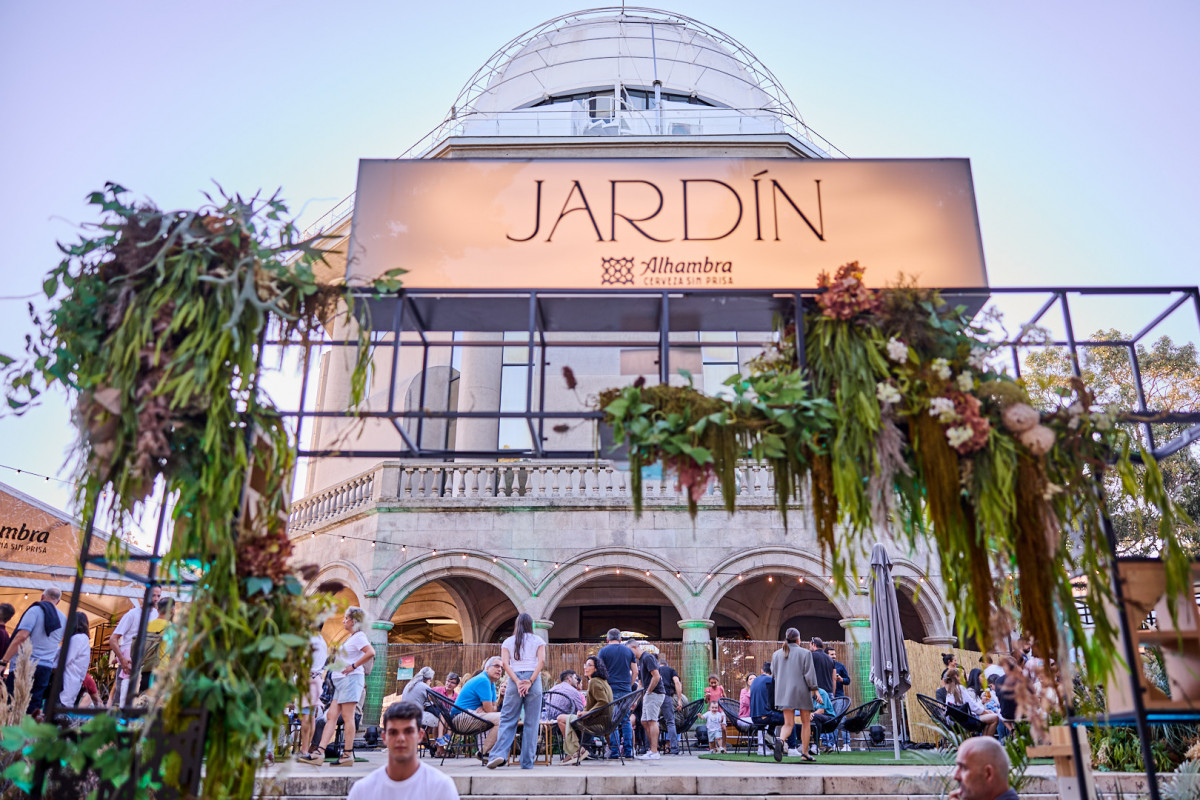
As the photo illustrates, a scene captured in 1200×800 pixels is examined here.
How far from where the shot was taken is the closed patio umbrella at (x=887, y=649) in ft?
30.6

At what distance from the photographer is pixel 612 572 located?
14422 mm

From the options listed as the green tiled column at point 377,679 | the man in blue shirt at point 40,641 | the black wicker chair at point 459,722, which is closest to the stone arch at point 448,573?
the green tiled column at point 377,679

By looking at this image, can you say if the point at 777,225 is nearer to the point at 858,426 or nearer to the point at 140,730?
the point at 858,426

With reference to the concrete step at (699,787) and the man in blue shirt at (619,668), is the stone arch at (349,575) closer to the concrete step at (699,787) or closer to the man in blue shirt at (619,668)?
the man in blue shirt at (619,668)

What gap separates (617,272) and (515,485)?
10216 mm

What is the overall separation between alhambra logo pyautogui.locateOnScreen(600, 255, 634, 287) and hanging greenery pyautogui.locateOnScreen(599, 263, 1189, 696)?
2.55 feet

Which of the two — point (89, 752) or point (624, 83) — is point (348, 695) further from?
point (624, 83)

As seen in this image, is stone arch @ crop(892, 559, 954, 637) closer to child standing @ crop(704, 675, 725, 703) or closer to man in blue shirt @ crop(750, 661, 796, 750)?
child standing @ crop(704, 675, 725, 703)

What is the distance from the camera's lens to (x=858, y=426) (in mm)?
4059

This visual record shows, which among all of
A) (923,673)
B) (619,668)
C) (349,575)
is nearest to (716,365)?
(923,673)

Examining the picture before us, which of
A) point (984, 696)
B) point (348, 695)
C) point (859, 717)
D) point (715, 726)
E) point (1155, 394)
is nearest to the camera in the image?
point (348, 695)

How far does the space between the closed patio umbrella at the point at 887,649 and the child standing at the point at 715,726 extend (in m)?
3.24

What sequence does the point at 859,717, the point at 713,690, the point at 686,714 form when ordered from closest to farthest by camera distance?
the point at 859,717 < the point at 686,714 < the point at 713,690

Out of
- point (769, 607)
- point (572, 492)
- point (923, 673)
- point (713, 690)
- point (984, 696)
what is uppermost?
point (572, 492)
